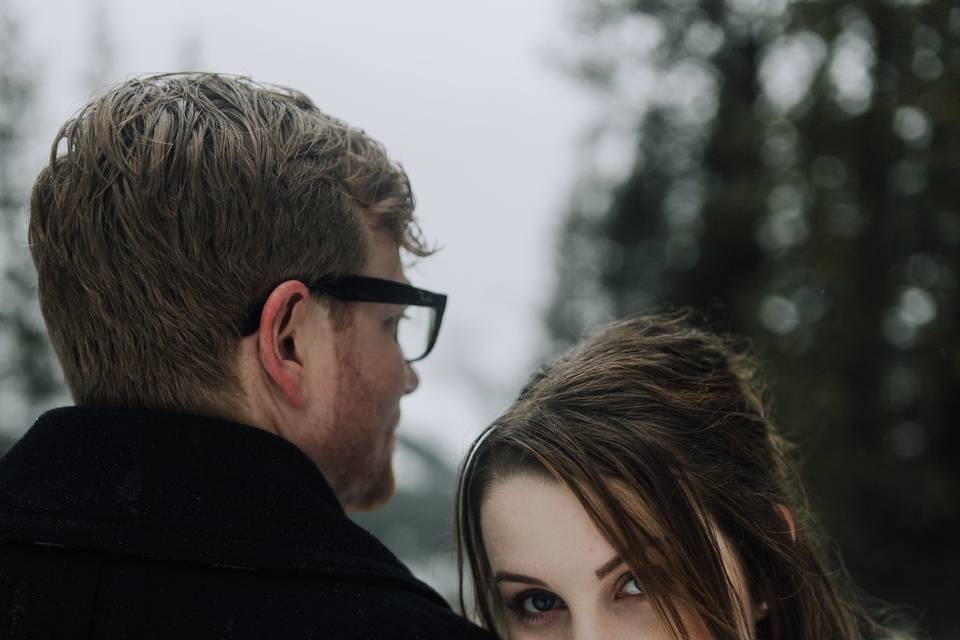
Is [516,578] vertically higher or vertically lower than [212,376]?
lower

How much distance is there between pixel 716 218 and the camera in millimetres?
14648

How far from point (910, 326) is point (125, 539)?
37.2ft

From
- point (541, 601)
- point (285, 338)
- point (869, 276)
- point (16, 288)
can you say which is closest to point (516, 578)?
point (541, 601)

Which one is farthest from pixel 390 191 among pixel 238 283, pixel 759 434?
pixel 759 434

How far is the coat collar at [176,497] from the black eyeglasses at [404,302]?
0.27 m

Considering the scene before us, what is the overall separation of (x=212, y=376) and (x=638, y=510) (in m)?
0.75

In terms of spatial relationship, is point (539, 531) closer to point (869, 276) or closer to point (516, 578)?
point (516, 578)

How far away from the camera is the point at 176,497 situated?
1.69 m

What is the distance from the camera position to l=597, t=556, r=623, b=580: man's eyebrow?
1.91 metres

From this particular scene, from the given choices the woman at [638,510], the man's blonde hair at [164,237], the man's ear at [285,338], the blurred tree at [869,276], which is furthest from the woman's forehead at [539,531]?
the blurred tree at [869,276]

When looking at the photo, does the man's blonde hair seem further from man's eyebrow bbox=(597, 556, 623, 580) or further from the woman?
man's eyebrow bbox=(597, 556, 623, 580)

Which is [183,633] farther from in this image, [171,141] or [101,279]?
[171,141]

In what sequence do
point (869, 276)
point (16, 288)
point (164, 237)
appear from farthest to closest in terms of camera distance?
point (869, 276) → point (16, 288) → point (164, 237)

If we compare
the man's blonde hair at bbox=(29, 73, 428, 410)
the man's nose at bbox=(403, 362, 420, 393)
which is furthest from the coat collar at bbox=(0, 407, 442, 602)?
the man's nose at bbox=(403, 362, 420, 393)
